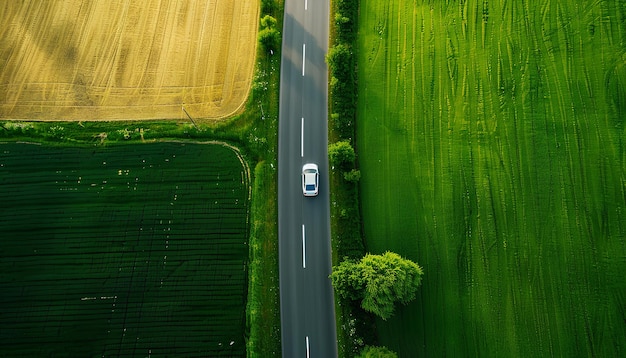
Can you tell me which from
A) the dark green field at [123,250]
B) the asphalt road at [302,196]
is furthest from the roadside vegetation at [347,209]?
the dark green field at [123,250]

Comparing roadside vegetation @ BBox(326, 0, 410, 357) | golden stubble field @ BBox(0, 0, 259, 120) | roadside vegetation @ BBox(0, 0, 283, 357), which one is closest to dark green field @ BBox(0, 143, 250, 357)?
roadside vegetation @ BBox(0, 0, 283, 357)

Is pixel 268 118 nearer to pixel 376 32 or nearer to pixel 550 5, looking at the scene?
pixel 376 32

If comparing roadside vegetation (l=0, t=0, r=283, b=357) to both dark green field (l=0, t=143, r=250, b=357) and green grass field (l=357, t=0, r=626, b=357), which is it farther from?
green grass field (l=357, t=0, r=626, b=357)

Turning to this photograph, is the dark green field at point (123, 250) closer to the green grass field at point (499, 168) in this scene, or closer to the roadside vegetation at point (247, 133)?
the roadside vegetation at point (247, 133)

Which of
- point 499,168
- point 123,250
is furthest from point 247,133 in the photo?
point 499,168

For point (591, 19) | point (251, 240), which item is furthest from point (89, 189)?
point (591, 19)
